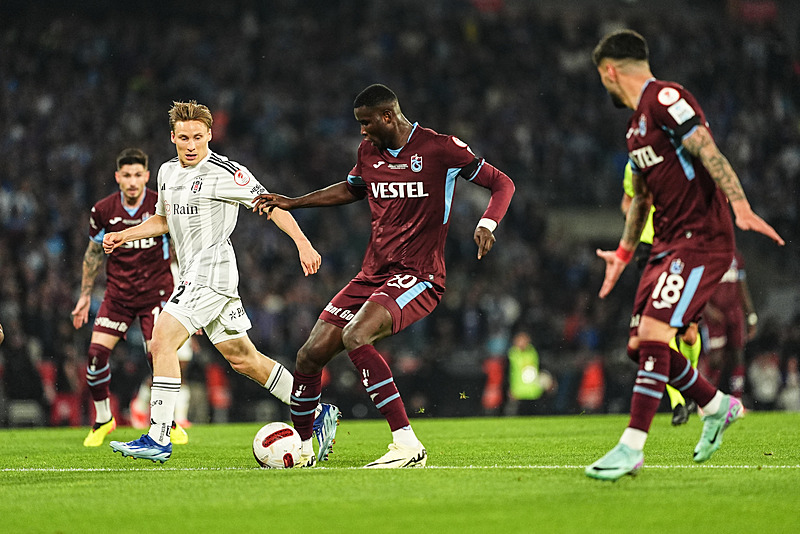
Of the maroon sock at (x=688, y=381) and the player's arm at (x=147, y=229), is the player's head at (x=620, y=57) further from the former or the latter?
the player's arm at (x=147, y=229)

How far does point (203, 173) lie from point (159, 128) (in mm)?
14117

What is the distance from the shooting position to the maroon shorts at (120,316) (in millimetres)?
10195

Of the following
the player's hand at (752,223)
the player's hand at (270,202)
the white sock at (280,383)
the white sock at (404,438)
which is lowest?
the white sock at (404,438)

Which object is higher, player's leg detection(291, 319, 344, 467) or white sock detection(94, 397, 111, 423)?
player's leg detection(291, 319, 344, 467)

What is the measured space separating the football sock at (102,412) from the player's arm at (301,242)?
3682mm

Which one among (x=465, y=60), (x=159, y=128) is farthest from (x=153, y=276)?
(x=465, y=60)

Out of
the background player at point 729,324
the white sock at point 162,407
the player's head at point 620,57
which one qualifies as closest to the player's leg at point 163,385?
the white sock at point 162,407

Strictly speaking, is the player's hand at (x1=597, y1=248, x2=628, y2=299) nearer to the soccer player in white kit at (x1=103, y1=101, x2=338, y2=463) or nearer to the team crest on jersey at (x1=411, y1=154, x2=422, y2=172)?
the team crest on jersey at (x1=411, y1=154, x2=422, y2=172)

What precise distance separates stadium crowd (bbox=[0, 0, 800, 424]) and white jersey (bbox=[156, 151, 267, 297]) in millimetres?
7360

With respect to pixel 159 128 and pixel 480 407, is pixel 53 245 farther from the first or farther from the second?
pixel 480 407

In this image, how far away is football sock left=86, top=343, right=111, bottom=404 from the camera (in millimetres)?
10164

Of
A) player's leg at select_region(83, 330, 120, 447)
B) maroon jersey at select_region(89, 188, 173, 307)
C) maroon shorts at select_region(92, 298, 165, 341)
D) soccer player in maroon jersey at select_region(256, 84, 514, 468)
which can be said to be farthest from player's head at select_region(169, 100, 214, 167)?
player's leg at select_region(83, 330, 120, 447)

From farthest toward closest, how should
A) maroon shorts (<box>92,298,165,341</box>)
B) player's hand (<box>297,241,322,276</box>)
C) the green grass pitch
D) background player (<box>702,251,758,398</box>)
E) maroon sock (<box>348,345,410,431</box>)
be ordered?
background player (<box>702,251,758,398</box>) < maroon shorts (<box>92,298,165,341</box>) < player's hand (<box>297,241,322,276</box>) < maroon sock (<box>348,345,410,431</box>) < the green grass pitch

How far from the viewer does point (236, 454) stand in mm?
8117
